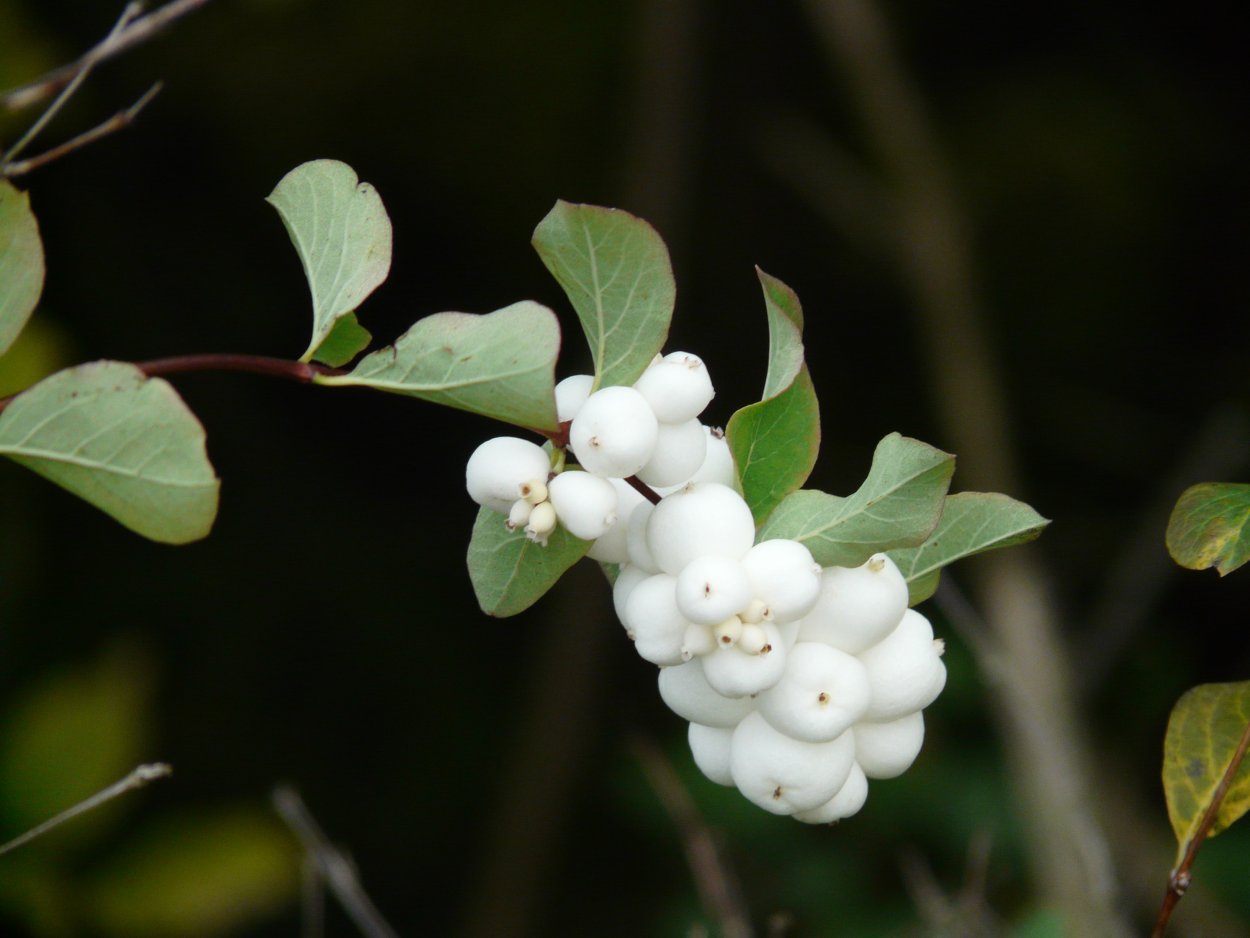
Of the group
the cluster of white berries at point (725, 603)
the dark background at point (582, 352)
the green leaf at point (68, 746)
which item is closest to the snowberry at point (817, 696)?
the cluster of white berries at point (725, 603)

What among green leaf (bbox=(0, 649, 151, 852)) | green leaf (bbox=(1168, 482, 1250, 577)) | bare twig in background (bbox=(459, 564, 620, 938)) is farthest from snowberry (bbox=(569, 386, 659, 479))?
bare twig in background (bbox=(459, 564, 620, 938))

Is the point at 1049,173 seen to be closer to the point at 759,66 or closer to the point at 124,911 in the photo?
the point at 759,66

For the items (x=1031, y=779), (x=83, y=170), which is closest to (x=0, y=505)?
(x=83, y=170)

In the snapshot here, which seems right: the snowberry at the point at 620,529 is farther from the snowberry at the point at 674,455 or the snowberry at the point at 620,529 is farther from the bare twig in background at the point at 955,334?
the bare twig in background at the point at 955,334

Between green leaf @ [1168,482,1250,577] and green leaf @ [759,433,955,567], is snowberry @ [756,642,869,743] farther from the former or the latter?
green leaf @ [1168,482,1250,577]

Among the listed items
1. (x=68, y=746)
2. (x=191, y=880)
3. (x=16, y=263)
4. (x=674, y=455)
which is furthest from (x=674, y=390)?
(x=191, y=880)

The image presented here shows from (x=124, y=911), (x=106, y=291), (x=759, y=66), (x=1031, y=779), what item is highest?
(x=759, y=66)
